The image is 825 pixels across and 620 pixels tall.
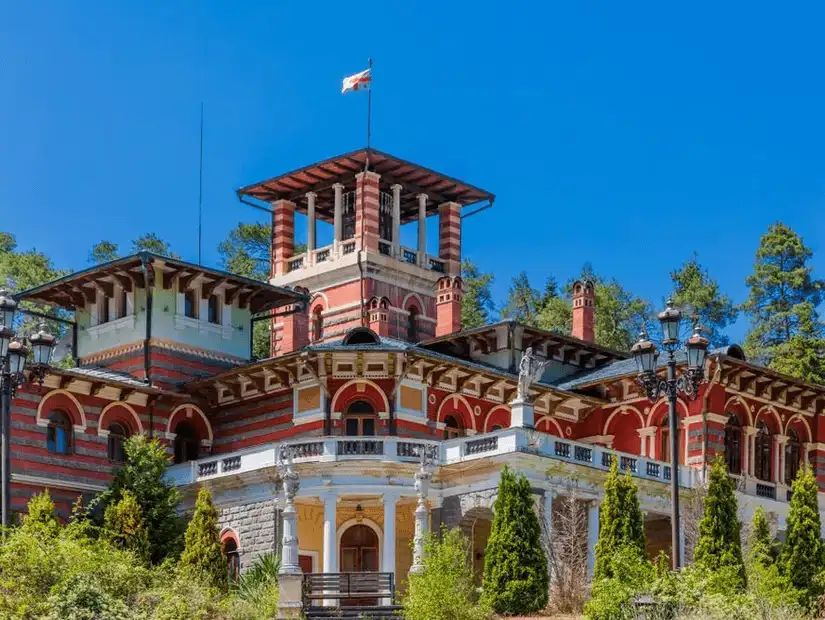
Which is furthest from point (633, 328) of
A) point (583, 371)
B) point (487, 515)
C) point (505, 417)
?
point (487, 515)

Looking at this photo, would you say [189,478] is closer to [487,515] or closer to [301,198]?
[487,515]

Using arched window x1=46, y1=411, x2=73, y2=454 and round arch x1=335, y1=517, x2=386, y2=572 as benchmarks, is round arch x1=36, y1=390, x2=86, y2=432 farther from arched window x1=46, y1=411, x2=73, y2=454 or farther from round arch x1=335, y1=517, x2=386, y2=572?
round arch x1=335, y1=517, x2=386, y2=572

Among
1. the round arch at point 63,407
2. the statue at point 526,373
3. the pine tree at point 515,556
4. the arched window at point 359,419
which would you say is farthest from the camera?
the arched window at point 359,419

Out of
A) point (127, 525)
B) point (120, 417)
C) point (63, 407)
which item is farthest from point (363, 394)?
point (63, 407)

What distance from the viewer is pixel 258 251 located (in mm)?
98812

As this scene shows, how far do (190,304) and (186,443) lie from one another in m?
4.59

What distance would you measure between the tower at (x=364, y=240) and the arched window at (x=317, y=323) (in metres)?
0.04

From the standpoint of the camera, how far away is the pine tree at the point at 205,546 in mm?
49000

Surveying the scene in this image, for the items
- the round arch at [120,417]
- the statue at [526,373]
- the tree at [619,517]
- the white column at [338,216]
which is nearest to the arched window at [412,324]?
the white column at [338,216]

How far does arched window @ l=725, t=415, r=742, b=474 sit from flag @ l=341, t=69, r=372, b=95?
21894mm

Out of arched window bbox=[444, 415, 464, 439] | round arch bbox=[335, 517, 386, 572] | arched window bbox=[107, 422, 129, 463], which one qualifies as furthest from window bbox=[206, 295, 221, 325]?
round arch bbox=[335, 517, 386, 572]

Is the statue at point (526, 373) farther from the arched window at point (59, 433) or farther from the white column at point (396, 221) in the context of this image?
the white column at point (396, 221)

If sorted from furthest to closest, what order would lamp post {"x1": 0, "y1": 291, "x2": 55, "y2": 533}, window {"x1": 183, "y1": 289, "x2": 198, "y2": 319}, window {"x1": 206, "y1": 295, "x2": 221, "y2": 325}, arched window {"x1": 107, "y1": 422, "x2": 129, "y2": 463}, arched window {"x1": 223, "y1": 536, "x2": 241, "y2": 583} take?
1. window {"x1": 206, "y1": 295, "x2": 221, "y2": 325}
2. window {"x1": 183, "y1": 289, "x2": 198, "y2": 319}
3. arched window {"x1": 107, "y1": 422, "x2": 129, "y2": 463}
4. arched window {"x1": 223, "y1": 536, "x2": 241, "y2": 583}
5. lamp post {"x1": 0, "y1": 291, "x2": 55, "y2": 533}

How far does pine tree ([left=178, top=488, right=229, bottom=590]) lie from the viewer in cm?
4900
